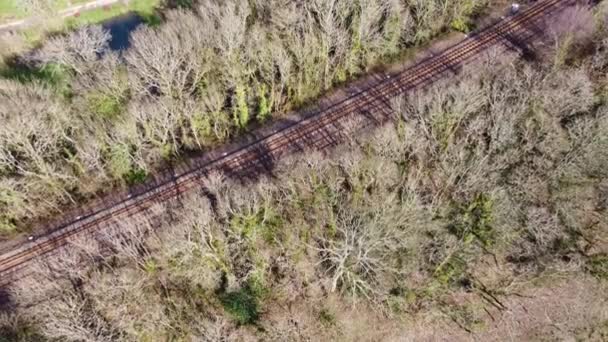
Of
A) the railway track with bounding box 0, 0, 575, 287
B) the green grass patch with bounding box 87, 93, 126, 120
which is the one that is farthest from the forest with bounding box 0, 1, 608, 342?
the railway track with bounding box 0, 0, 575, 287

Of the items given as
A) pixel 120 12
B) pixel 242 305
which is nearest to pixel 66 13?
pixel 120 12

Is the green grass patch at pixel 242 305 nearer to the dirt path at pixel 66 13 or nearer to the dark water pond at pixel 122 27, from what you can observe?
the dark water pond at pixel 122 27

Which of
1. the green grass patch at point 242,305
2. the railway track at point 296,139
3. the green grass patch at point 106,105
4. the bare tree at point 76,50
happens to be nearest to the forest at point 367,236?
the green grass patch at point 242,305

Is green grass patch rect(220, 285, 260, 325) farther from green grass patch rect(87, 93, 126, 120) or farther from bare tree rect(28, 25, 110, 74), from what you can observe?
bare tree rect(28, 25, 110, 74)

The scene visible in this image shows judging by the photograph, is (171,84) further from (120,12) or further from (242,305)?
(120,12)

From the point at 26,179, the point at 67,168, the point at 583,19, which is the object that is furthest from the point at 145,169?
the point at 583,19

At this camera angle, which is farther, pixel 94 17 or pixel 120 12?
pixel 120 12
